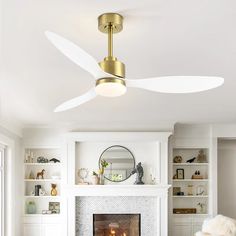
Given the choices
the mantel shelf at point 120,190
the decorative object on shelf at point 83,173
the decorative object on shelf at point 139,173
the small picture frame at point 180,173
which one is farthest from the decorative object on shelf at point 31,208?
the small picture frame at point 180,173

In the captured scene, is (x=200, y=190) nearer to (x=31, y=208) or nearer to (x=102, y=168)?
(x=102, y=168)

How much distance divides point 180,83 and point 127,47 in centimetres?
75

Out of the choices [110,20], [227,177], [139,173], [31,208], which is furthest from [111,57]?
[227,177]

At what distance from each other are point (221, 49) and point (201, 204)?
5.06m

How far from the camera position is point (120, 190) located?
280 inches

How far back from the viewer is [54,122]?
23.4 feet

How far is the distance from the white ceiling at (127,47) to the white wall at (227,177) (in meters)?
2.90

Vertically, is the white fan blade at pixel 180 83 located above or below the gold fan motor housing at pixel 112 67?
below

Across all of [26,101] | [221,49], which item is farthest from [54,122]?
[221,49]

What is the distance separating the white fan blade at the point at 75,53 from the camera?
199cm

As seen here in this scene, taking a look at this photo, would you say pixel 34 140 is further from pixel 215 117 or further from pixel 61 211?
pixel 215 117

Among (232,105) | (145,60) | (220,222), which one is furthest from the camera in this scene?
(220,222)

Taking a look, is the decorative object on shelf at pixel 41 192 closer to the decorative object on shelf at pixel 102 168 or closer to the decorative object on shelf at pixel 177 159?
the decorative object on shelf at pixel 102 168

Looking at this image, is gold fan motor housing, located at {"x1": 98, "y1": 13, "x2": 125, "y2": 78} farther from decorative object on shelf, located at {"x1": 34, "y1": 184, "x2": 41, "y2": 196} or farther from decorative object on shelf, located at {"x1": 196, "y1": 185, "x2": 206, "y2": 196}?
decorative object on shelf, located at {"x1": 196, "y1": 185, "x2": 206, "y2": 196}
